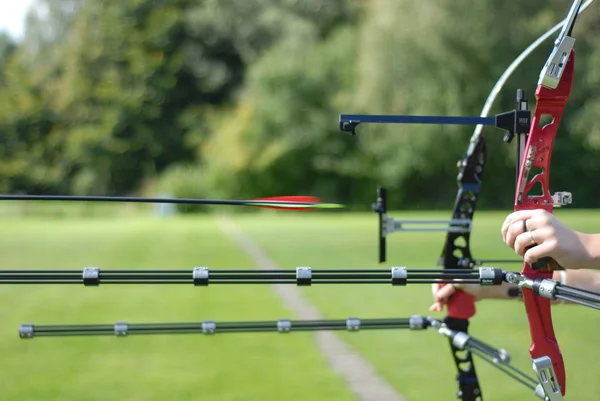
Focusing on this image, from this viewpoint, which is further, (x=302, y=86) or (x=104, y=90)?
(x=104, y=90)

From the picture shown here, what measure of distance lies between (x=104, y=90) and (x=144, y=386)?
4491cm

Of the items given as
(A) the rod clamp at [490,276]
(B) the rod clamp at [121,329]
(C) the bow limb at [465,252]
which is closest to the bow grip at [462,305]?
(C) the bow limb at [465,252]

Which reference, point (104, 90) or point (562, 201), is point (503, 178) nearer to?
point (562, 201)

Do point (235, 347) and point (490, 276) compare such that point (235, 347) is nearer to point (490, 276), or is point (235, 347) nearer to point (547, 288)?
point (490, 276)

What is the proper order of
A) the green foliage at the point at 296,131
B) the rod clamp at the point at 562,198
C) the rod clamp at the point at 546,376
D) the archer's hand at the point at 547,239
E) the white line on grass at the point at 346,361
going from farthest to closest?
the green foliage at the point at 296,131 < the white line on grass at the point at 346,361 < the rod clamp at the point at 546,376 < the rod clamp at the point at 562,198 < the archer's hand at the point at 547,239

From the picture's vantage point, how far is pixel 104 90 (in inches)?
1916

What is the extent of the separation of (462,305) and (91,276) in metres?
1.83

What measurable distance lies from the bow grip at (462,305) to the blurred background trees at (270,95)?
45.6 feet

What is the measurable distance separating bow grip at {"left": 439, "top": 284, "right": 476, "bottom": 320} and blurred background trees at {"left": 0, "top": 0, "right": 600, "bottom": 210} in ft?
45.6

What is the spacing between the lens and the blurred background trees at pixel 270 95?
27.9 metres

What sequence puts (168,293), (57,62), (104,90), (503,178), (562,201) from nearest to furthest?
(562,201)
(168,293)
(503,178)
(104,90)
(57,62)

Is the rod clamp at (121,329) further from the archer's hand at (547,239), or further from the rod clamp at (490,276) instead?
the archer's hand at (547,239)

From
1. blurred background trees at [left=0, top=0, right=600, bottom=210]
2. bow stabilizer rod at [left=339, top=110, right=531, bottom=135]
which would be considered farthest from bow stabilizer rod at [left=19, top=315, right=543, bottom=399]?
blurred background trees at [left=0, top=0, right=600, bottom=210]

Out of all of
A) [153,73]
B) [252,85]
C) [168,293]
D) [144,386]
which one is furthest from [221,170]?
[144,386]
